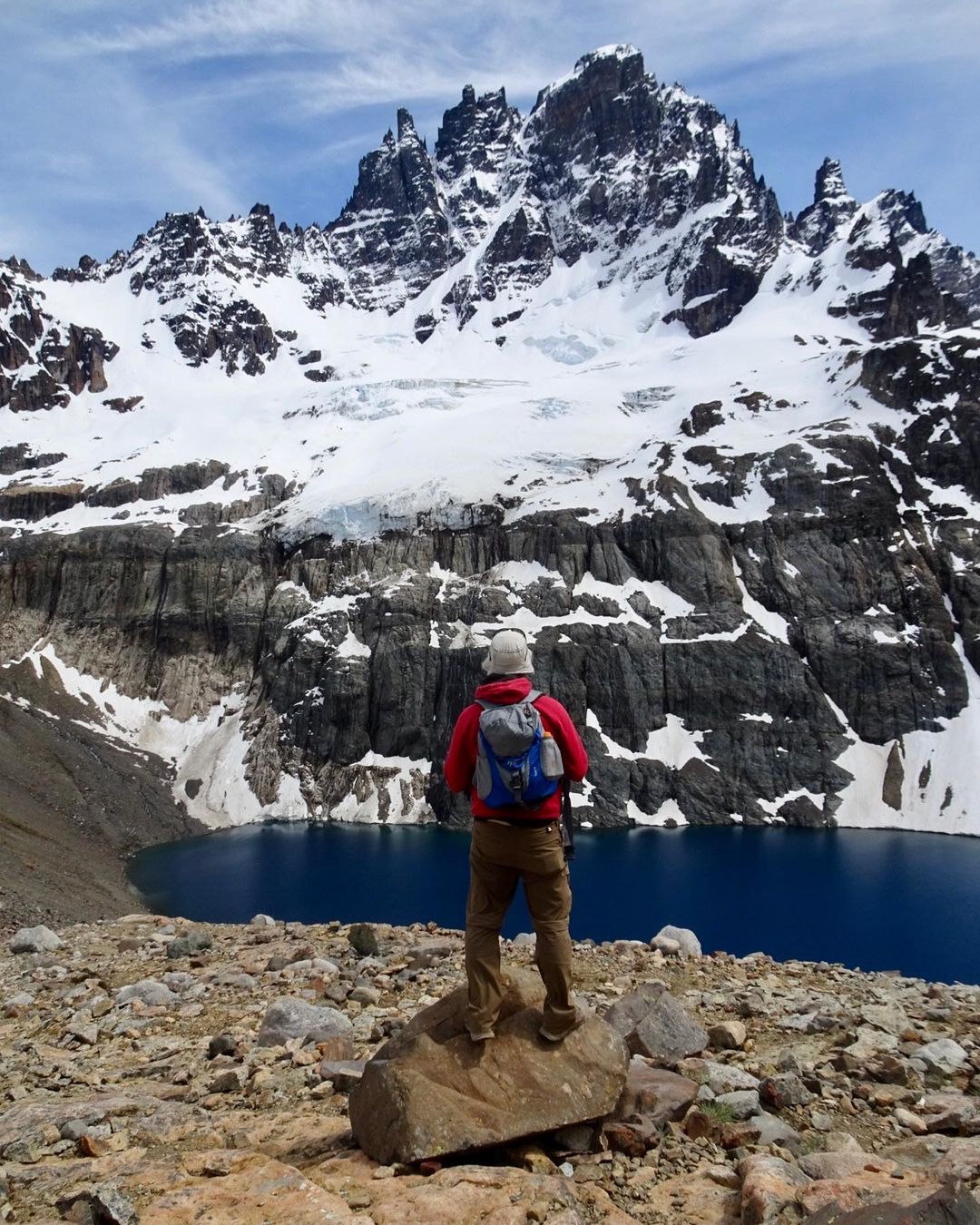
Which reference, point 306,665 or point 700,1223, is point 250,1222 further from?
point 306,665

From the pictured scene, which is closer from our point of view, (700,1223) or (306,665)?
(700,1223)

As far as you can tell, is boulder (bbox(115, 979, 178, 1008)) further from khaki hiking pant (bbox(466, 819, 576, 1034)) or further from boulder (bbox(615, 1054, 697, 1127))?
boulder (bbox(615, 1054, 697, 1127))

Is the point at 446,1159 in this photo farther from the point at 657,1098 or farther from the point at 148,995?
the point at 148,995

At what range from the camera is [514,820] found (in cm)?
694

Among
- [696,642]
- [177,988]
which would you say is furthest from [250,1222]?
[696,642]

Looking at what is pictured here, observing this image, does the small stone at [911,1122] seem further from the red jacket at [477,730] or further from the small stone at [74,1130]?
the small stone at [74,1130]

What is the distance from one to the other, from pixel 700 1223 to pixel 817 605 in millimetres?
120832

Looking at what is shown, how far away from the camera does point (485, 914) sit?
707 cm

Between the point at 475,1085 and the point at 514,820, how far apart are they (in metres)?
2.06

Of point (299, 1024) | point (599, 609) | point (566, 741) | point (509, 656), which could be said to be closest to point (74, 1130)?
point (299, 1024)

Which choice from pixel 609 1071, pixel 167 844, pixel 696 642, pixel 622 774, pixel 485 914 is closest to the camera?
pixel 609 1071

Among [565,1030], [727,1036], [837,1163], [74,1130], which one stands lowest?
[74,1130]

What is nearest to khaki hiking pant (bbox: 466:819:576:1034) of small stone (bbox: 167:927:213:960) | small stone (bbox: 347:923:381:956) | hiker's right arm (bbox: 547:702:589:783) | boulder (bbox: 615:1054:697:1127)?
hiker's right arm (bbox: 547:702:589:783)

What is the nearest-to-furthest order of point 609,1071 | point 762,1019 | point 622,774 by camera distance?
point 609,1071 < point 762,1019 < point 622,774
